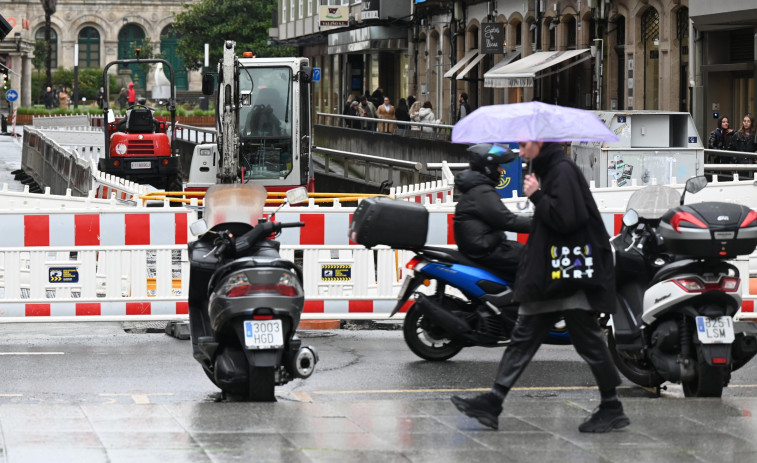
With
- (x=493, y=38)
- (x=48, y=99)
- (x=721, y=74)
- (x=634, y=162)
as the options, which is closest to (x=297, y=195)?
(x=634, y=162)

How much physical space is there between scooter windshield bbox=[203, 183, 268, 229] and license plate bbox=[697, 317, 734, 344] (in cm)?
271

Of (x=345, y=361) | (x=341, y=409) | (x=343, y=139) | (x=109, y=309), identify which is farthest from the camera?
(x=343, y=139)

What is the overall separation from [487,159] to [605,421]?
3265mm

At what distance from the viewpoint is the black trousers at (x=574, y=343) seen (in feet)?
26.2

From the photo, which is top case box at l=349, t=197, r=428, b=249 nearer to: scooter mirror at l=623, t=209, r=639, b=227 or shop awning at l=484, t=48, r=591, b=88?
scooter mirror at l=623, t=209, r=639, b=227

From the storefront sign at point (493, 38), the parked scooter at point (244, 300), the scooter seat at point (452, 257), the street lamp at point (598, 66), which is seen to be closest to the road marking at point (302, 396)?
the parked scooter at point (244, 300)

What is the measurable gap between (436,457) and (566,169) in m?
1.64

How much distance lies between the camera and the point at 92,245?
13.5 m

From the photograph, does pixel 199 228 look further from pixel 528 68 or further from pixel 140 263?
pixel 528 68

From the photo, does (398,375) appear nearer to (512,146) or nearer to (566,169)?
(566,169)

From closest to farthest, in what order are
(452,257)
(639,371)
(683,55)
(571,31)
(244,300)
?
(244,300) → (639,371) → (452,257) → (683,55) → (571,31)

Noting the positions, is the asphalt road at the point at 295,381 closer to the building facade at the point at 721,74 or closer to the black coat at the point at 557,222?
the black coat at the point at 557,222

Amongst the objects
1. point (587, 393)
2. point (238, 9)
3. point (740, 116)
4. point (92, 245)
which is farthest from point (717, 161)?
point (238, 9)

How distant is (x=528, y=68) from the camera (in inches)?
1575
